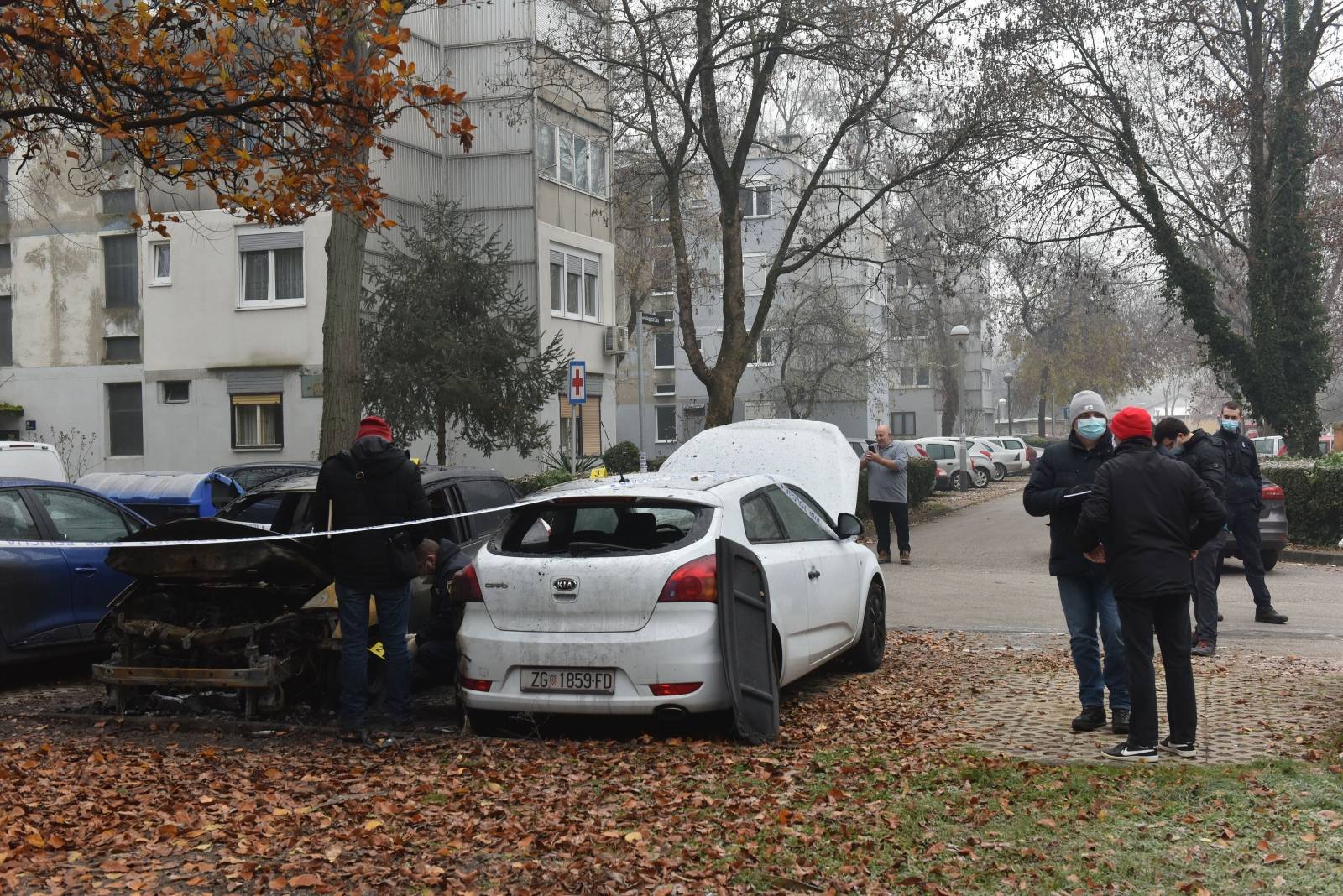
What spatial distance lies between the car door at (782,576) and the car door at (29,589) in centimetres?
498

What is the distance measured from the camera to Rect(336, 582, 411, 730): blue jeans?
26.4 ft

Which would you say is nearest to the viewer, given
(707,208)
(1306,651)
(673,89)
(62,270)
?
(1306,651)

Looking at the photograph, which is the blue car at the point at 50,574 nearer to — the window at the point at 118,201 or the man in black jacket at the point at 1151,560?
the man in black jacket at the point at 1151,560

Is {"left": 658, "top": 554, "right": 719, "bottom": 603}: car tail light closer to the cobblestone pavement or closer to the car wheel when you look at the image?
the cobblestone pavement

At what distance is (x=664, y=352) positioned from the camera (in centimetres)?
6259

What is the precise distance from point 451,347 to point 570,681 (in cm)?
1808

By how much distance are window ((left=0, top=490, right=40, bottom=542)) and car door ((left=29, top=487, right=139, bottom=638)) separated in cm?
14

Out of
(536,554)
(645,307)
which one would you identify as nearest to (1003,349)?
(645,307)

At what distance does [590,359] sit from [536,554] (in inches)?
A: 1132

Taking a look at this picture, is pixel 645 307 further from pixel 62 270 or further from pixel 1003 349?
pixel 62 270

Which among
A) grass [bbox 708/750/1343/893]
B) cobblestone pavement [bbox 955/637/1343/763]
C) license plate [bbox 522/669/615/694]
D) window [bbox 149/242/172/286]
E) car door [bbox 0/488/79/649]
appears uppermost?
window [bbox 149/242/172/286]

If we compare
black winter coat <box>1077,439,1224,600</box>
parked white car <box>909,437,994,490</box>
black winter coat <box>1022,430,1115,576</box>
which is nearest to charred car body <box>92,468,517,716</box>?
black winter coat <box>1022,430,1115,576</box>

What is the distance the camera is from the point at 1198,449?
10523mm

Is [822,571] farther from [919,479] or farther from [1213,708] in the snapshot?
[919,479]
